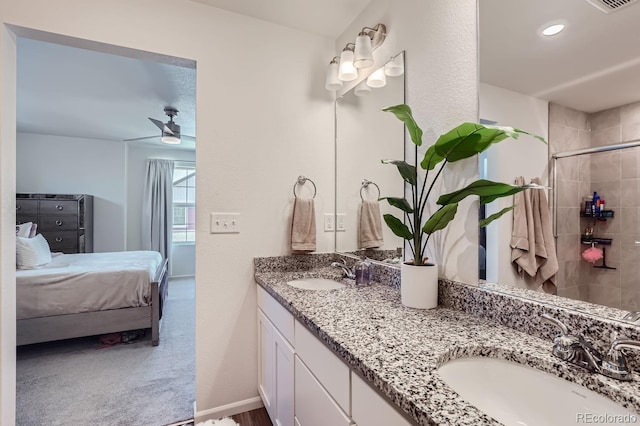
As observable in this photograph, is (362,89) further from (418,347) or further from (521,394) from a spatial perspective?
(521,394)

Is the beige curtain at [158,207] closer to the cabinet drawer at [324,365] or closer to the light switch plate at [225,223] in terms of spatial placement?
the light switch plate at [225,223]

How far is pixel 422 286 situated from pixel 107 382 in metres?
2.39

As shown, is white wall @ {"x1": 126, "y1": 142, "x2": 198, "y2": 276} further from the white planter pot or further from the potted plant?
the white planter pot

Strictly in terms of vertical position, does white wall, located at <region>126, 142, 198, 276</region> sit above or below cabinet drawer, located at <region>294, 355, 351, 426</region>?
above

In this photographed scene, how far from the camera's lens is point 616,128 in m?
0.80

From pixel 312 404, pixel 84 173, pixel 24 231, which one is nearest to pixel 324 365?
pixel 312 404

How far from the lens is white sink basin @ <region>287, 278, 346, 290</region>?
1.71 metres

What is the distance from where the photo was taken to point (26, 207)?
4.16 m

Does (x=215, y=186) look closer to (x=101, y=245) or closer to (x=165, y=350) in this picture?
(x=165, y=350)

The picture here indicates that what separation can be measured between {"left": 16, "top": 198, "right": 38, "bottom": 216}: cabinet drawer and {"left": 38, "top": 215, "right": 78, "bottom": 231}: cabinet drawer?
0.13 metres

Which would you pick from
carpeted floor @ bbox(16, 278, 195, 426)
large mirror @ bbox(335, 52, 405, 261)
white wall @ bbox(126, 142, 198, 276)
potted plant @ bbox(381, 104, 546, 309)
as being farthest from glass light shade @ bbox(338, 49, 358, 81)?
white wall @ bbox(126, 142, 198, 276)

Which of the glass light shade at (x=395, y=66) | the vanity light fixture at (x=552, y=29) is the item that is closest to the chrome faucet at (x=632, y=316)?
Answer: the vanity light fixture at (x=552, y=29)

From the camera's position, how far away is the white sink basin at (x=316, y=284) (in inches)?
67.3

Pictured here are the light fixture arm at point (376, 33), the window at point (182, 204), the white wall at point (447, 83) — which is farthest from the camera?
the window at point (182, 204)
